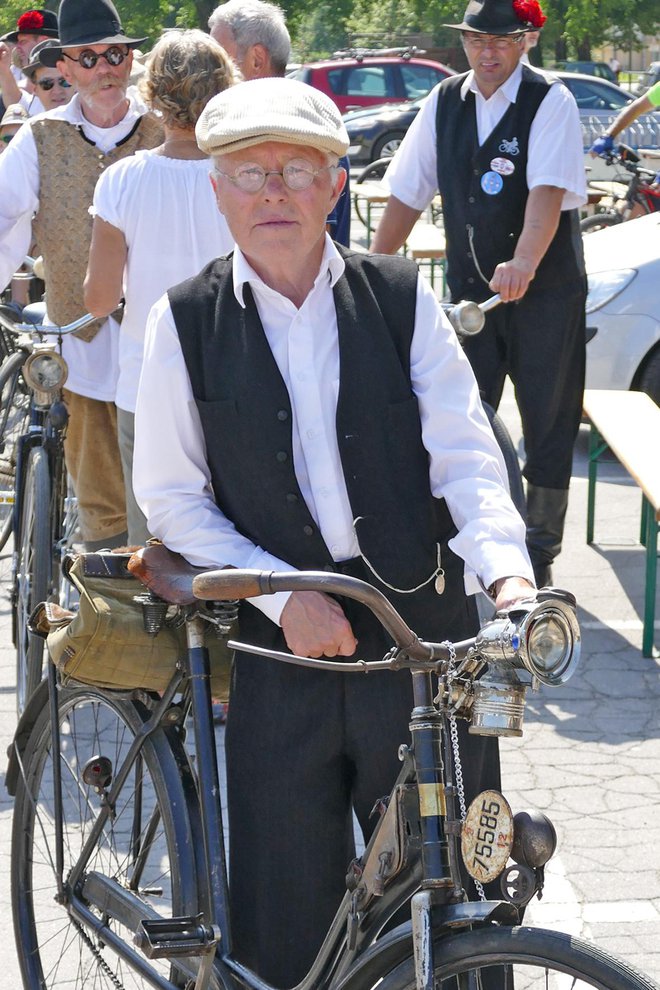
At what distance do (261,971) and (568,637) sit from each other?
997 mm

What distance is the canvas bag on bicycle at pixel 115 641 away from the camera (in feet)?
8.66

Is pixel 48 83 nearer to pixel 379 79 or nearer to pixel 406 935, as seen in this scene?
pixel 406 935

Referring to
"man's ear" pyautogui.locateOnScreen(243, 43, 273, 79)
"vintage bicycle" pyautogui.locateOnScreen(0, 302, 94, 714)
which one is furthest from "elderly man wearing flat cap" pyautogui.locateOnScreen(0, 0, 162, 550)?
"man's ear" pyautogui.locateOnScreen(243, 43, 273, 79)

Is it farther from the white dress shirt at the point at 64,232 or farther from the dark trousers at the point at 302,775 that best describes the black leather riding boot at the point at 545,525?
the dark trousers at the point at 302,775

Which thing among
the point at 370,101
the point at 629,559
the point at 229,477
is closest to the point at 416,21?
the point at 370,101

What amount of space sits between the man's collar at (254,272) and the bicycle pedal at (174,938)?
1.04m

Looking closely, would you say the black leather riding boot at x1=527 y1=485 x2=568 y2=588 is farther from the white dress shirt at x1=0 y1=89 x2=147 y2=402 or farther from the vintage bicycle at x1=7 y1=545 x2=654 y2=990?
the vintage bicycle at x1=7 y1=545 x2=654 y2=990

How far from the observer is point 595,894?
3.75m

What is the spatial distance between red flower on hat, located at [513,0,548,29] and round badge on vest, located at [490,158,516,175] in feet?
1.55

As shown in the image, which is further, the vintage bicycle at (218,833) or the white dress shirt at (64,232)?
the white dress shirt at (64,232)

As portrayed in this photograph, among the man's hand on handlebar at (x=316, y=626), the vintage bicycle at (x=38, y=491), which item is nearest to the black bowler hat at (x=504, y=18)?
the vintage bicycle at (x=38, y=491)

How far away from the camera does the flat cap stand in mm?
2336

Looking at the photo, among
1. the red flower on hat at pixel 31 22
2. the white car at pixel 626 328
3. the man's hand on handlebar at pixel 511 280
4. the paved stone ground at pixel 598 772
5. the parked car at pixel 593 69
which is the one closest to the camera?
the paved stone ground at pixel 598 772

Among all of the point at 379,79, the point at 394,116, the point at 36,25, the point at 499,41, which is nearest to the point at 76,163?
the point at 499,41
